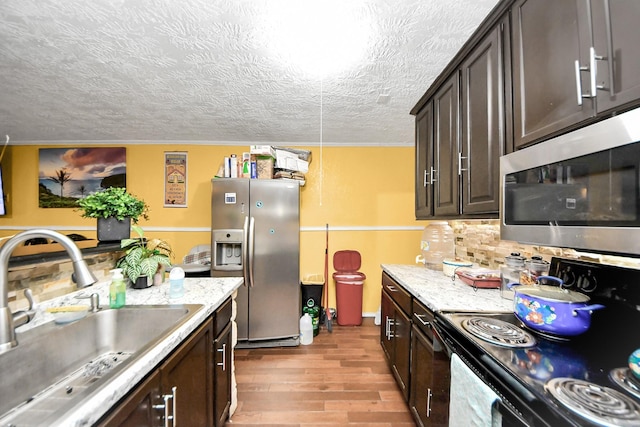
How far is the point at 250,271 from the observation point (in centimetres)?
262

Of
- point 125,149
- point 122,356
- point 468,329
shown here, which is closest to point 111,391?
point 122,356

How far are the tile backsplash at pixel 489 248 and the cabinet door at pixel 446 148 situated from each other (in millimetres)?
419

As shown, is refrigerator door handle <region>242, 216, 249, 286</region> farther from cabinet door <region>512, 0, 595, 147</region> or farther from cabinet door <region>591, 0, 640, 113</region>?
cabinet door <region>591, 0, 640, 113</region>

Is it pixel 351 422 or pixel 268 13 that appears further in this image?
pixel 351 422

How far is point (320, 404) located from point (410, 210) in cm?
261

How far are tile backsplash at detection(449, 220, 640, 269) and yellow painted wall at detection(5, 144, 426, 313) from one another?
3.74 feet

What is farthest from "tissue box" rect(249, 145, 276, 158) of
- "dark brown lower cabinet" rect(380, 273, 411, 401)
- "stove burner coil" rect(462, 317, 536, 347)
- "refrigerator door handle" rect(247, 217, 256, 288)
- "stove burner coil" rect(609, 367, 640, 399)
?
"stove burner coil" rect(609, 367, 640, 399)

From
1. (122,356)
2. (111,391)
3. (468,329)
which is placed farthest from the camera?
(122,356)

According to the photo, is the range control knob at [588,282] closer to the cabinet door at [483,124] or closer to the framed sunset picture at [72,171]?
the cabinet door at [483,124]

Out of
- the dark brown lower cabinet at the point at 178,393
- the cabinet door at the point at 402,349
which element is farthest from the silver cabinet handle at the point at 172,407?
the cabinet door at the point at 402,349

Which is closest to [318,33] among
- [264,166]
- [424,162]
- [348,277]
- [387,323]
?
[424,162]

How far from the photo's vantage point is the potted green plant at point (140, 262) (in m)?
1.51

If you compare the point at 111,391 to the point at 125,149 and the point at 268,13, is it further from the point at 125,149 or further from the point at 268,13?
the point at 125,149

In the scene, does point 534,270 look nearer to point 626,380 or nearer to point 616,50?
point 626,380
